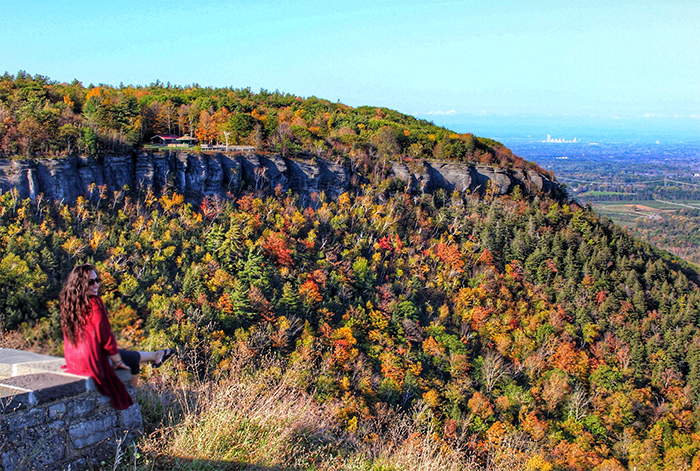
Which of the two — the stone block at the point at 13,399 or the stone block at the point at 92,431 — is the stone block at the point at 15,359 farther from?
the stone block at the point at 92,431

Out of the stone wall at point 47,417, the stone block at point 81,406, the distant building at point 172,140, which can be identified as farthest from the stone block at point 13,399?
the distant building at point 172,140

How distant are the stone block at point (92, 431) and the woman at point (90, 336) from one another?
0.75 metres

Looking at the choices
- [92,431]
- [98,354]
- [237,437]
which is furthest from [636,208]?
[98,354]

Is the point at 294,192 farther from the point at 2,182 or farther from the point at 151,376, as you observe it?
the point at 151,376

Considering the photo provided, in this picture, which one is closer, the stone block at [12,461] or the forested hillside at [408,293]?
the stone block at [12,461]

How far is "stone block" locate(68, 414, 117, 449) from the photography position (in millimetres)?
4352

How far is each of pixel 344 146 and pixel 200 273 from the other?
72.9 ft

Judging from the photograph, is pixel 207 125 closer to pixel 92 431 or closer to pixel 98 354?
pixel 92 431

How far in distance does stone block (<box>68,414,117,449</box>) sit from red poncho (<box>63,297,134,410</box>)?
2.27ft

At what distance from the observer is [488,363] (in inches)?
1073

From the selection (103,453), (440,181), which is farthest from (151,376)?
(440,181)

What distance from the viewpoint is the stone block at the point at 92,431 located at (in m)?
4.35

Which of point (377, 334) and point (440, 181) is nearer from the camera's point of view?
point (377, 334)

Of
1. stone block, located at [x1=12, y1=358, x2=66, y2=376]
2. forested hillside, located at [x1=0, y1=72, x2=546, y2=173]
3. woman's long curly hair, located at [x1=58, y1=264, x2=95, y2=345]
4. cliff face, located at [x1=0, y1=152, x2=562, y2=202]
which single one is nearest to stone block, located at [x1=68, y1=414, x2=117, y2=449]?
stone block, located at [x1=12, y1=358, x2=66, y2=376]
